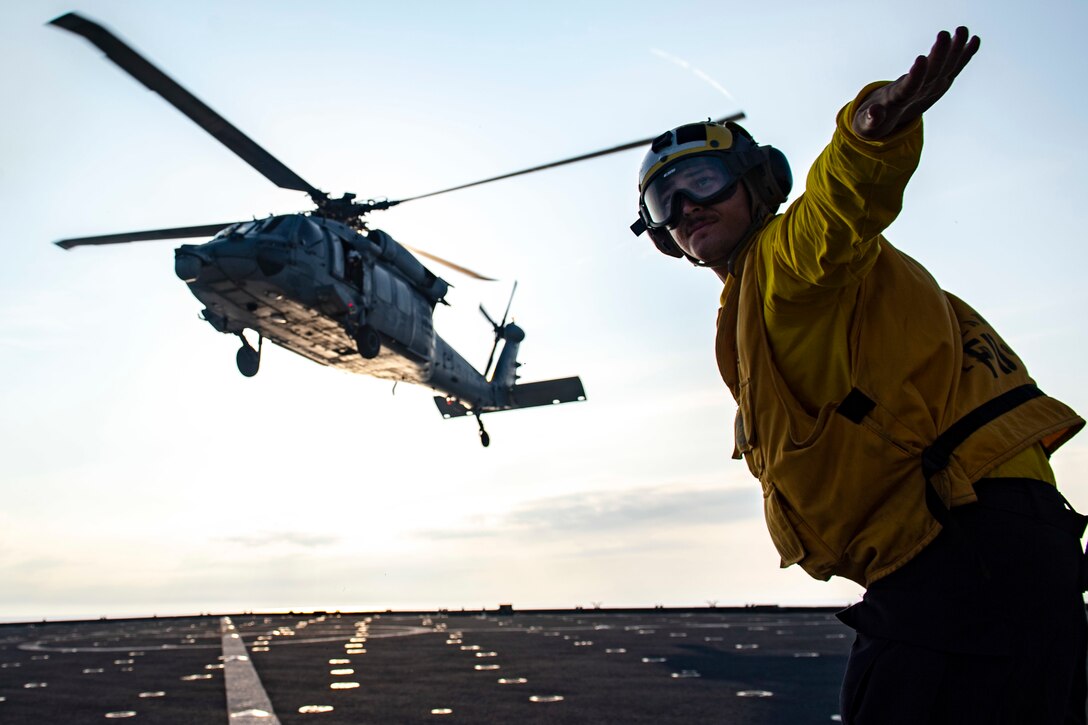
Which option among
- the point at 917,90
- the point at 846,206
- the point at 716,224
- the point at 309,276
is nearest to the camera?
the point at 917,90

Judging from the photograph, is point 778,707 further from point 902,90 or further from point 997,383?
point 902,90

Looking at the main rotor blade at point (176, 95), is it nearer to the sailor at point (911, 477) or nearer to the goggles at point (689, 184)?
the goggles at point (689, 184)

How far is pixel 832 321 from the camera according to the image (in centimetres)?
239

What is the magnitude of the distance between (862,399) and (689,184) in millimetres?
945

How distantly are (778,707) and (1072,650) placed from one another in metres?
7.45

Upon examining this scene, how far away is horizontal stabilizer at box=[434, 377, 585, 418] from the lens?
25047mm

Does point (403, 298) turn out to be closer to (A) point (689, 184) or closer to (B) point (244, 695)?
(B) point (244, 695)

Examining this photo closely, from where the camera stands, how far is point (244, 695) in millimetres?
10562

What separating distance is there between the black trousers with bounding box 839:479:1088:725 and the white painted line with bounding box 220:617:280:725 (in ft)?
24.3

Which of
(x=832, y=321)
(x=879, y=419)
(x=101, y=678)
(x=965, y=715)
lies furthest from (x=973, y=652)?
(x=101, y=678)

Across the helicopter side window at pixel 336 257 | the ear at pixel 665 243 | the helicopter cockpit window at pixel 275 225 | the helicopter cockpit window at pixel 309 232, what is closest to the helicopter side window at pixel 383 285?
the helicopter side window at pixel 336 257

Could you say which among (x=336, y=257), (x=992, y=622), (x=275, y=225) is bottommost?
(x=992, y=622)

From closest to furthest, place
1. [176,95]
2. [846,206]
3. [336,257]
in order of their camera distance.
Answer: [846,206], [176,95], [336,257]

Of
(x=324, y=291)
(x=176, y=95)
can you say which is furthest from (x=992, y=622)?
(x=324, y=291)
